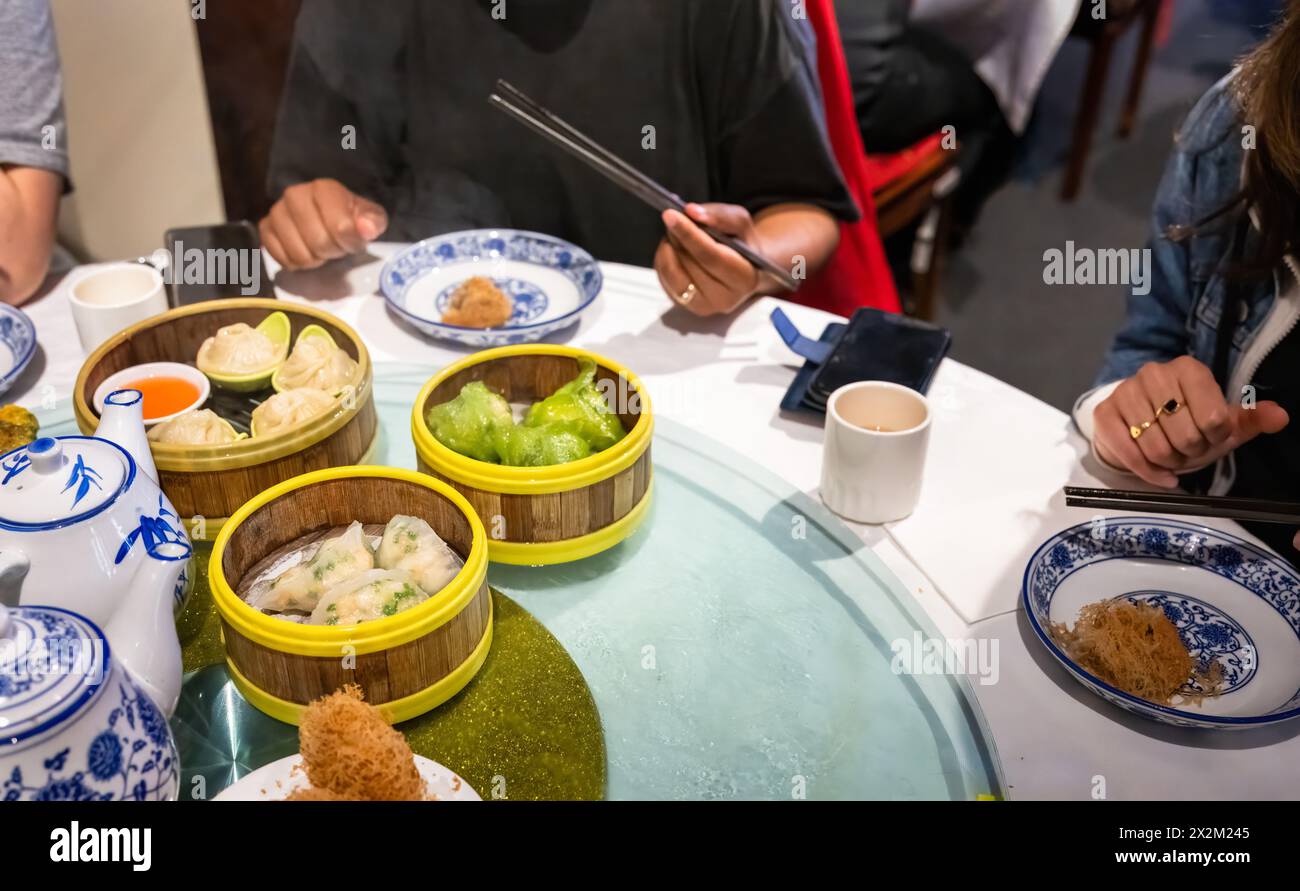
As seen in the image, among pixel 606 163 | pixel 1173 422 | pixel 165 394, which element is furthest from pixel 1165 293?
pixel 165 394

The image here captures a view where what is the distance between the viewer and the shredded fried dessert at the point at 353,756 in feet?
3.25

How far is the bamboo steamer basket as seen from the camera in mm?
1312

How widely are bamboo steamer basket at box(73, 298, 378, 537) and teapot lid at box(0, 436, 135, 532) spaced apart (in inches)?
7.0

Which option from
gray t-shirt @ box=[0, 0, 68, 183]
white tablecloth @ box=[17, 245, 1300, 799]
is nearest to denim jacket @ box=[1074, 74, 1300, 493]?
white tablecloth @ box=[17, 245, 1300, 799]

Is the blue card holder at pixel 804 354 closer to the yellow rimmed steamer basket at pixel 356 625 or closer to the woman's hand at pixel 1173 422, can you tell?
the woman's hand at pixel 1173 422

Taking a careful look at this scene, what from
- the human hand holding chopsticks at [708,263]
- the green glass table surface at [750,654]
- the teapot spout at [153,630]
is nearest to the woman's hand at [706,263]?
the human hand holding chopsticks at [708,263]

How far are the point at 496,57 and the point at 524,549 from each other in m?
1.43

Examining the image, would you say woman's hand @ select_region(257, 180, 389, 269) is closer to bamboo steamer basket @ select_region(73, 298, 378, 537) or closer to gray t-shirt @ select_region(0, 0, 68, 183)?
bamboo steamer basket @ select_region(73, 298, 378, 537)

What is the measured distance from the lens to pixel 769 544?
144 centimetres

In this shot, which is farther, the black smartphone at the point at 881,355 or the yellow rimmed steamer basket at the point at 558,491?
the black smartphone at the point at 881,355

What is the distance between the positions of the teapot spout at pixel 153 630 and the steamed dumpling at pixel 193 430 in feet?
0.93

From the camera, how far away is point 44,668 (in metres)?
0.88

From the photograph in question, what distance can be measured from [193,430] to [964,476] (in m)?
1.09

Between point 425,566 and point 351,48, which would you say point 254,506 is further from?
point 351,48
